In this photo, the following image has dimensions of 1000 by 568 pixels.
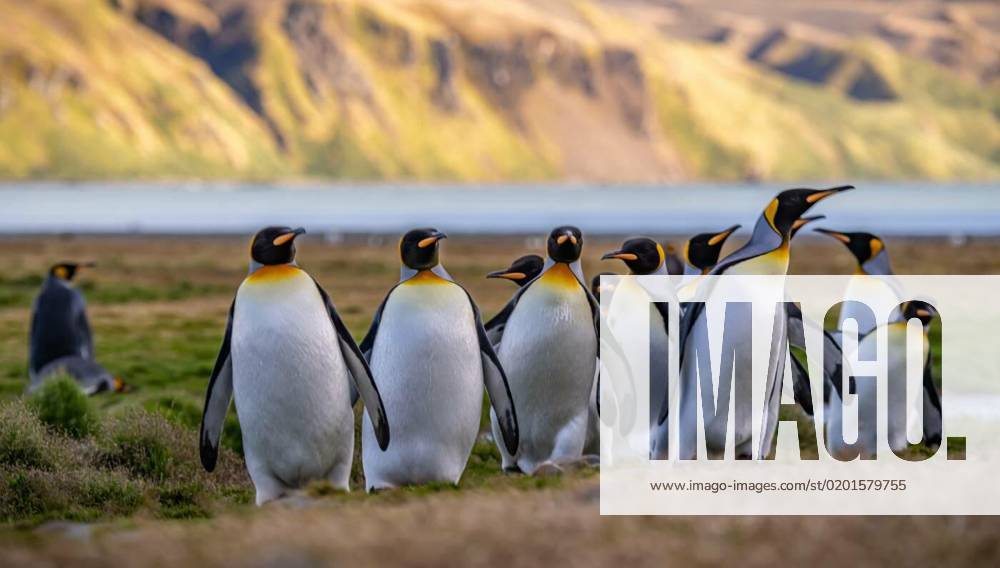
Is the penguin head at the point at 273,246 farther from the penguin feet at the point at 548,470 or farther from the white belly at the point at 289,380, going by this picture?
the penguin feet at the point at 548,470

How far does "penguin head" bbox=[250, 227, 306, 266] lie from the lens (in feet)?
26.3

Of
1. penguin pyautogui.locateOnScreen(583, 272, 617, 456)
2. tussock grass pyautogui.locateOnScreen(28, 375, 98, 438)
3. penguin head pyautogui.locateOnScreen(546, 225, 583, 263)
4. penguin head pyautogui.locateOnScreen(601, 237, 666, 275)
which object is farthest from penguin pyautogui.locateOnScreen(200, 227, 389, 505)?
→ tussock grass pyautogui.locateOnScreen(28, 375, 98, 438)

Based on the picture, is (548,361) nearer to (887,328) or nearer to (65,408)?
(887,328)

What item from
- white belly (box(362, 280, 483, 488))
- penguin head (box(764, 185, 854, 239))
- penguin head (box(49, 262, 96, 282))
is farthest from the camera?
penguin head (box(49, 262, 96, 282))

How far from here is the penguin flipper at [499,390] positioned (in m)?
8.52

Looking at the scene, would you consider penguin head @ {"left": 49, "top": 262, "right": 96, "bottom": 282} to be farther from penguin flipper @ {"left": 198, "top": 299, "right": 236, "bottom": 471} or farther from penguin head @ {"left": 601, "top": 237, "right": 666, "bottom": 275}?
penguin head @ {"left": 601, "top": 237, "right": 666, "bottom": 275}

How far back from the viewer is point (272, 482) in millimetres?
8234

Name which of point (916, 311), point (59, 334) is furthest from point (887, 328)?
point (59, 334)

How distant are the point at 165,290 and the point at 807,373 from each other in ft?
61.9

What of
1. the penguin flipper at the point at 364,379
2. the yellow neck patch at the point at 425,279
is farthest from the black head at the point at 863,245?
the penguin flipper at the point at 364,379

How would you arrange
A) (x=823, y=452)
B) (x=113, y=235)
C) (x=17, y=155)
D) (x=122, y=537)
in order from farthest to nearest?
(x=17, y=155)
(x=113, y=235)
(x=823, y=452)
(x=122, y=537)

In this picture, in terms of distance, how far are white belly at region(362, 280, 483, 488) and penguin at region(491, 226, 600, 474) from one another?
0.47 m

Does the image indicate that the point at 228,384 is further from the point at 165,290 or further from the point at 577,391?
the point at 165,290

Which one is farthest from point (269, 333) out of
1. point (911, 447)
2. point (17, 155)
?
point (17, 155)
